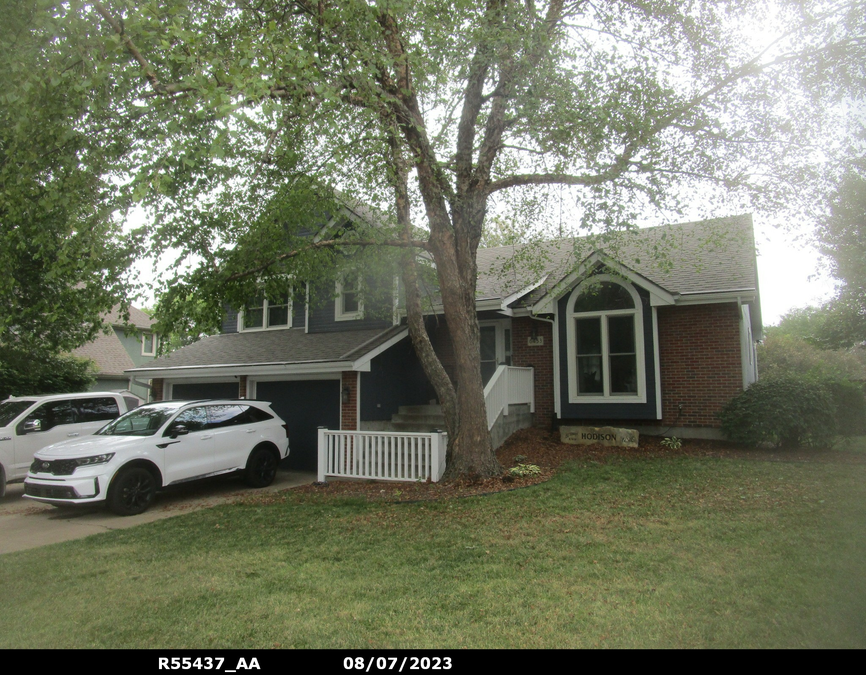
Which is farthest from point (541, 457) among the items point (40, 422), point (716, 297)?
point (40, 422)

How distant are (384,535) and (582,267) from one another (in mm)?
8300

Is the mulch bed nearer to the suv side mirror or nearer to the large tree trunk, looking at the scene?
the large tree trunk

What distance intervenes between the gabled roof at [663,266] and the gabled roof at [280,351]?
10.2 ft

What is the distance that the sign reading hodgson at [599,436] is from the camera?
12.5 m

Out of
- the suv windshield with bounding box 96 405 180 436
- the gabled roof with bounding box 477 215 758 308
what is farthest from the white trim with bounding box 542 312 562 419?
the suv windshield with bounding box 96 405 180 436

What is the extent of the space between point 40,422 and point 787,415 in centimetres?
1415

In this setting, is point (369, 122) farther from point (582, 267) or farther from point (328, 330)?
point (328, 330)

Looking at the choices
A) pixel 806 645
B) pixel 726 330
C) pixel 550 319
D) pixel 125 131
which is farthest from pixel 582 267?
pixel 806 645

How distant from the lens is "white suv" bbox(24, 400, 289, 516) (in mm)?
9156

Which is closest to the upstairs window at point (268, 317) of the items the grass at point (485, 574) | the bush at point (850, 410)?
the grass at point (485, 574)

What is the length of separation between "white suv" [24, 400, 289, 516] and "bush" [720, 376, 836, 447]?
9.12 m

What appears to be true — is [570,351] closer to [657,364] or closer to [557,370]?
[557,370]

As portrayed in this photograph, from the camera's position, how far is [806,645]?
153 inches

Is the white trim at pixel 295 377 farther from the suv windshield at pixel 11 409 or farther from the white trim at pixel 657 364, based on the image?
the white trim at pixel 657 364
